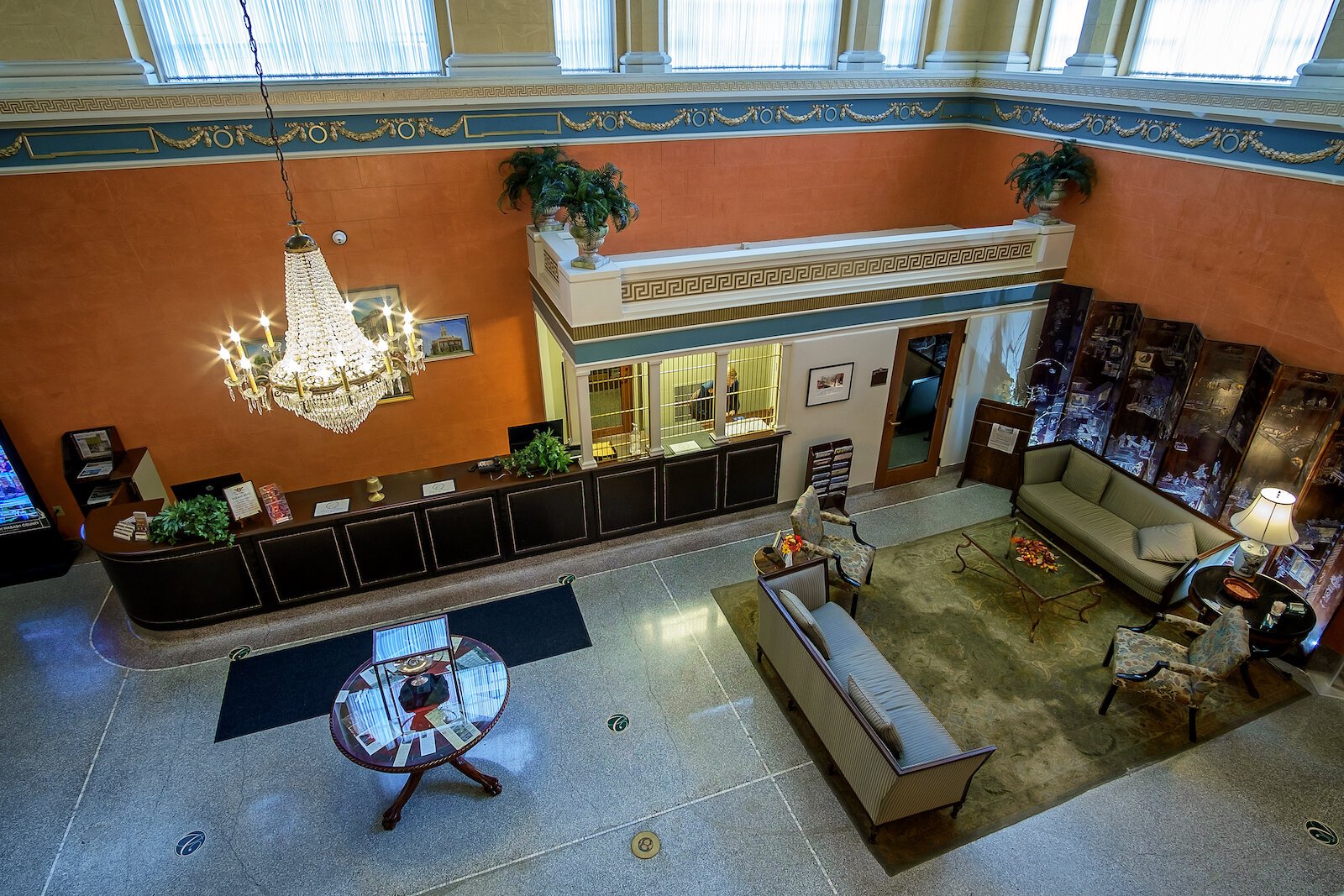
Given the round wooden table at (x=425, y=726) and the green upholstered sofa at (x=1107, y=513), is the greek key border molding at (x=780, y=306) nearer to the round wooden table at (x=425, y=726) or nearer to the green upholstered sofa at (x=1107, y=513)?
the green upholstered sofa at (x=1107, y=513)

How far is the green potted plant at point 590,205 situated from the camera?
6250 millimetres

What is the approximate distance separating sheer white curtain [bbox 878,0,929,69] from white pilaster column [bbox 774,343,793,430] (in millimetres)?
4081

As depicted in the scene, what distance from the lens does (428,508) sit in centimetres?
710

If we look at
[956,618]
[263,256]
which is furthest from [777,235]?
[263,256]

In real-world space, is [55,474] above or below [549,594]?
above

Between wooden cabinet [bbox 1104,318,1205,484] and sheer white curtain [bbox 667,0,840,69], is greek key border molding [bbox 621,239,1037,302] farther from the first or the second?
sheer white curtain [bbox 667,0,840,69]

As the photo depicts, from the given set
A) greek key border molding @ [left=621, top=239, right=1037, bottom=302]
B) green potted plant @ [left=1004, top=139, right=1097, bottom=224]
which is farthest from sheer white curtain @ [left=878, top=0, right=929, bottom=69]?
greek key border molding @ [left=621, top=239, right=1037, bottom=302]

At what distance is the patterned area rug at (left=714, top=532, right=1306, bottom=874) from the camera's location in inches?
208

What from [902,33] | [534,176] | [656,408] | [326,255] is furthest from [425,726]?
[902,33]

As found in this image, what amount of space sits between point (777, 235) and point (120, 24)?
6.88m

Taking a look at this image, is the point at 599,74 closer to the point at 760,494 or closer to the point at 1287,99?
the point at 760,494

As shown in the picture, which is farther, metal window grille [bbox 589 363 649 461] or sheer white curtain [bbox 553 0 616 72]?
metal window grille [bbox 589 363 649 461]

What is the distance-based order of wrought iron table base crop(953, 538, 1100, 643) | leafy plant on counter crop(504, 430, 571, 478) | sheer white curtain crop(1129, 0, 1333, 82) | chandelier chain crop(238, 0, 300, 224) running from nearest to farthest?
chandelier chain crop(238, 0, 300, 224) → sheer white curtain crop(1129, 0, 1333, 82) → wrought iron table base crop(953, 538, 1100, 643) → leafy plant on counter crop(504, 430, 571, 478)

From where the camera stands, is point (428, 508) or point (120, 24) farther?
point (428, 508)
